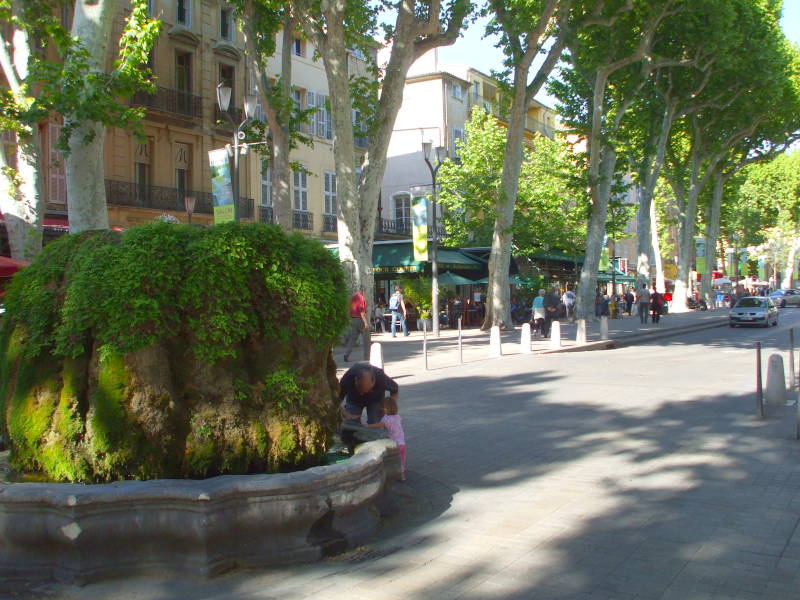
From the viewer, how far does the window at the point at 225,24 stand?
30.4m

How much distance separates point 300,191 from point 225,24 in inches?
294

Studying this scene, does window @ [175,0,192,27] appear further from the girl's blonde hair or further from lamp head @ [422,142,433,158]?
the girl's blonde hair

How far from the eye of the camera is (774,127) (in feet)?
134

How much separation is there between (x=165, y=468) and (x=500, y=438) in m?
4.51

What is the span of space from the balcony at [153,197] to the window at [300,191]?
13.5 ft

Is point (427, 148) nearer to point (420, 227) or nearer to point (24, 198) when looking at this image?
point (420, 227)

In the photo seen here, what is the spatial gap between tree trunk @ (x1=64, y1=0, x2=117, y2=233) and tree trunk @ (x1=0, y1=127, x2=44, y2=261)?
280 centimetres

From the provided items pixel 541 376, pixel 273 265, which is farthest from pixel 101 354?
pixel 541 376

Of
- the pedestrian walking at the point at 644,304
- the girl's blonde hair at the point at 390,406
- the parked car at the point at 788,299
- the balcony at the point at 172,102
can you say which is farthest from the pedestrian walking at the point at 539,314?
the parked car at the point at 788,299

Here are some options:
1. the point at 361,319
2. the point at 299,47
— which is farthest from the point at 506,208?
the point at 299,47

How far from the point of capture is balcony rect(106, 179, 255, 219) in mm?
25609

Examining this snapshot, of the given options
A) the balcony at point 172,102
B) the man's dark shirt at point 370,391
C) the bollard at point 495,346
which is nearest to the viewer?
the man's dark shirt at point 370,391

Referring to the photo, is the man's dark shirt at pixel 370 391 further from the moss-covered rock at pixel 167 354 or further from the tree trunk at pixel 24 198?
the tree trunk at pixel 24 198

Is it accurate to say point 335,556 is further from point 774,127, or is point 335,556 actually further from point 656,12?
point 774,127
